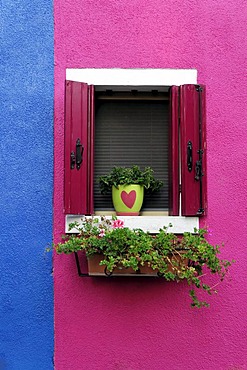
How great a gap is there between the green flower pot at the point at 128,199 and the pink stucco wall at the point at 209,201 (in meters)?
0.40

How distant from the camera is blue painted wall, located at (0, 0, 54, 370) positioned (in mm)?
3691

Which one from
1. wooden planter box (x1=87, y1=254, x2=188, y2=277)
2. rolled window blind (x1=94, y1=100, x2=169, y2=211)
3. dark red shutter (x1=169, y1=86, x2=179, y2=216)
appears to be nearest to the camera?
wooden planter box (x1=87, y1=254, x2=188, y2=277)

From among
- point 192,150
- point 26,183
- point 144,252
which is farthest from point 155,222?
point 26,183

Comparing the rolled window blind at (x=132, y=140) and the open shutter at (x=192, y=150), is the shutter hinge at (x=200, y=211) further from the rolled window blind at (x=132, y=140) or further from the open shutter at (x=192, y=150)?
the rolled window blind at (x=132, y=140)

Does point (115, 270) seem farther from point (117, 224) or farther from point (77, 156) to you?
point (77, 156)

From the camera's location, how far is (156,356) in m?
3.66

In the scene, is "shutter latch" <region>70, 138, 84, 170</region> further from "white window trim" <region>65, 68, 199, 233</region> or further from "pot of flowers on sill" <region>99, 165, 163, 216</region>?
"white window trim" <region>65, 68, 199, 233</region>

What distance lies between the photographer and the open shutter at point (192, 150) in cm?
369

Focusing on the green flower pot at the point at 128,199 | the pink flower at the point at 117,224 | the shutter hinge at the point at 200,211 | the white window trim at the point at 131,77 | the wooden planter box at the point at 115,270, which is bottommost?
the wooden planter box at the point at 115,270

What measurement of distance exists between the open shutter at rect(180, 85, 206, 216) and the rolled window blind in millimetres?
255

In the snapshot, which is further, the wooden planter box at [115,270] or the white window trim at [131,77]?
the white window trim at [131,77]

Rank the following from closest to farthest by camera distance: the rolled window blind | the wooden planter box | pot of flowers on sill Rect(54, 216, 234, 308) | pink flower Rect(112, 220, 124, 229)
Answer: pot of flowers on sill Rect(54, 216, 234, 308) < the wooden planter box < pink flower Rect(112, 220, 124, 229) < the rolled window blind

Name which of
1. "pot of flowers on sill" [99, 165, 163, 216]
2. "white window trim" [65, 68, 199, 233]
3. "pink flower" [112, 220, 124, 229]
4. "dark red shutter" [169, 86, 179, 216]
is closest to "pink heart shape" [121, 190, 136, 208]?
"pot of flowers on sill" [99, 165, 163, 216]

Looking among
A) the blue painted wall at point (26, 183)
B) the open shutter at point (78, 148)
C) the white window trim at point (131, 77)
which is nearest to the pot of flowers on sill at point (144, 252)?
the open shutter at point (78, 148)
